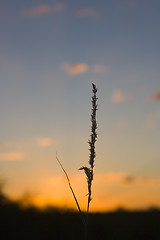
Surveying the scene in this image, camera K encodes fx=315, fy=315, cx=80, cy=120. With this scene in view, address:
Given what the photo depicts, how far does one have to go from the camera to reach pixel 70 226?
38.0ft

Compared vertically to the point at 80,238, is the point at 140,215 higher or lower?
higher

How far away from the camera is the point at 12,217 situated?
39.4 ft

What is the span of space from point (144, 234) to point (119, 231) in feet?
2.81

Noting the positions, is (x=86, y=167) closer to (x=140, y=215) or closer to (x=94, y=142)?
(x=94, y=142)

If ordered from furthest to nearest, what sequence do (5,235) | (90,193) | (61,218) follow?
(61,218) < (5,235) < (90,193)

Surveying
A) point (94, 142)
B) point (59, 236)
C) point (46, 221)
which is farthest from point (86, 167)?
point (46, 221)

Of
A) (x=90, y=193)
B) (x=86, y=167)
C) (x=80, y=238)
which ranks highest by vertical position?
(x=86, y=167)

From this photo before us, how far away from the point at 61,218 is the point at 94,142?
917cm

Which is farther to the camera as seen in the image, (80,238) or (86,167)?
(80,238)

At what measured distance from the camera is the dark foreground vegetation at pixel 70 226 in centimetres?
1030

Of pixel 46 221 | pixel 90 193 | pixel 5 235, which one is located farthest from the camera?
pixel 46 221

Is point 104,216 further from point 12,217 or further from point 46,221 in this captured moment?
point 12,217

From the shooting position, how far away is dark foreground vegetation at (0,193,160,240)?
1030cm

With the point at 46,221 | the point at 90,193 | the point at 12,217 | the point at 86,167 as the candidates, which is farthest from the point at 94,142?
the point at 12,217
